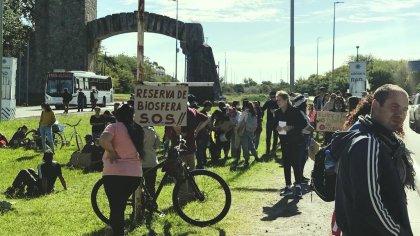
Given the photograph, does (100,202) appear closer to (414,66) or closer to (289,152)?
(289,152)

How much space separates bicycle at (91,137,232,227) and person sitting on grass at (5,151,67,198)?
3887mm

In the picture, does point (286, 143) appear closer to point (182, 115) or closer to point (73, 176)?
point (182, 115)

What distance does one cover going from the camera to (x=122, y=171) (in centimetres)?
618

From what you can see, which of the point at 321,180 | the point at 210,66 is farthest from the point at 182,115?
the point at 210,66

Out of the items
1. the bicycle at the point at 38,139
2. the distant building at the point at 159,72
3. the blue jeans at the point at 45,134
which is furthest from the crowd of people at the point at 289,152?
the distant building at the point at 159,72

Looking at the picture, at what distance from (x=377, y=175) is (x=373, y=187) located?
65 millimetres

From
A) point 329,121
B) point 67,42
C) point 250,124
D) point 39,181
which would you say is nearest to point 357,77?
point 329,121

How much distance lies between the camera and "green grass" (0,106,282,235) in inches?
291

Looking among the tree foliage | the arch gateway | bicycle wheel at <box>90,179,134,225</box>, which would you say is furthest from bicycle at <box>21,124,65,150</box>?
the arch gateway

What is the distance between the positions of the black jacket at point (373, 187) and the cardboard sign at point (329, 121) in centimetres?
1124

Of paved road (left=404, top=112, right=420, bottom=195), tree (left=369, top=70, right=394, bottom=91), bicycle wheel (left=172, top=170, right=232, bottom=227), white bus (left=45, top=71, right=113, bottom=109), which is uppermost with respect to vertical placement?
tree (left=369, top=70, right=394, bottom=91)

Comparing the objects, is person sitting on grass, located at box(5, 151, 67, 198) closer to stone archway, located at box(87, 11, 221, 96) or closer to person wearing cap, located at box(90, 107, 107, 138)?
person wearing cap, located at box(90, 107, 107, 138)

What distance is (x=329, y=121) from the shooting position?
46.5 feet

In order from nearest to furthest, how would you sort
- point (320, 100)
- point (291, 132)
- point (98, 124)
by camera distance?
point (291, 132), point (98, 124), point (320, 100)
